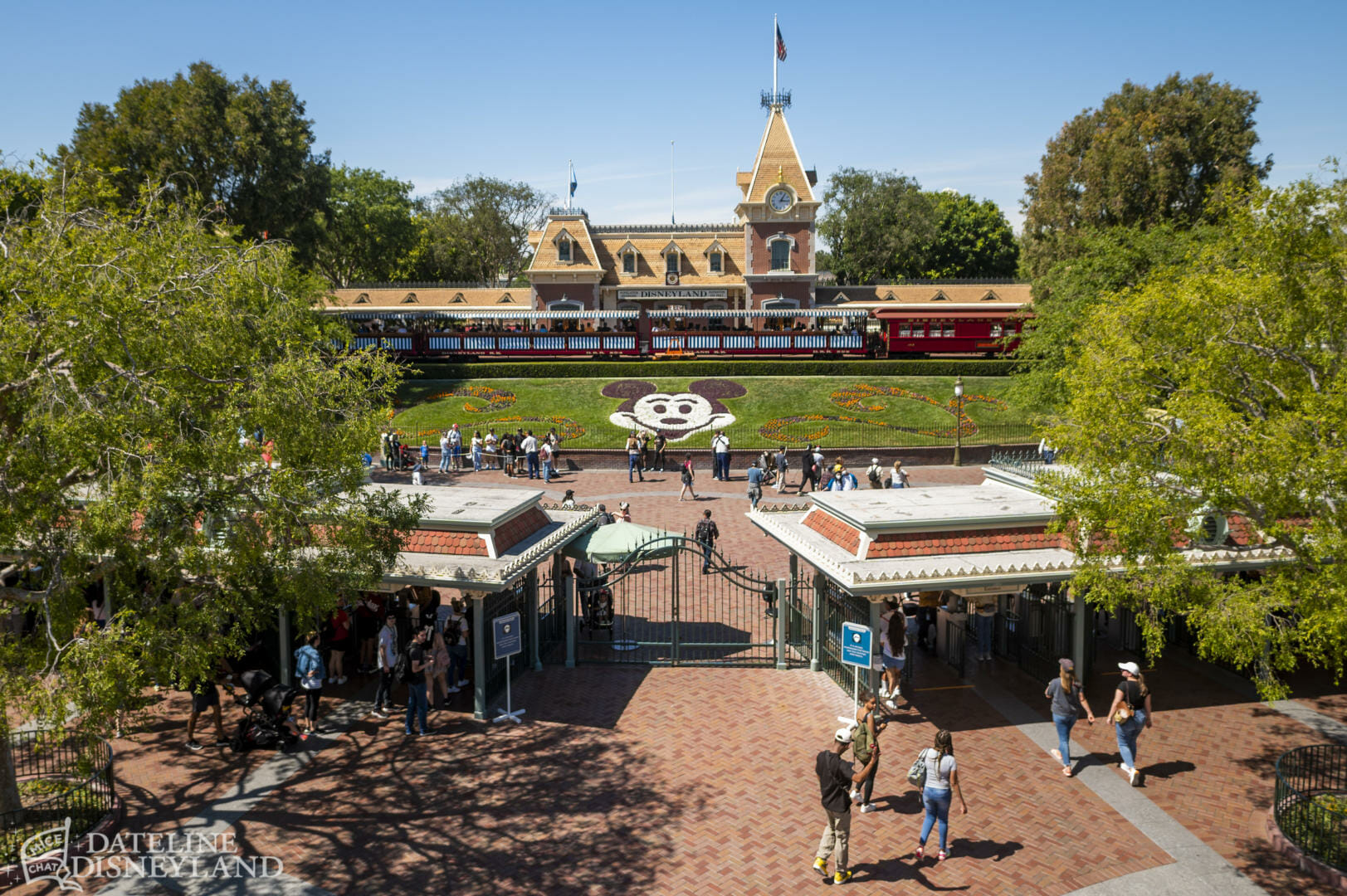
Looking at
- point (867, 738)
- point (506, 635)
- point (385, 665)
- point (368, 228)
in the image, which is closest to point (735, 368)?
point (506, 635)

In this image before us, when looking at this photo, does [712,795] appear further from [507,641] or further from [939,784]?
[507,641]

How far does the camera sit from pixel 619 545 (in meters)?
15.8

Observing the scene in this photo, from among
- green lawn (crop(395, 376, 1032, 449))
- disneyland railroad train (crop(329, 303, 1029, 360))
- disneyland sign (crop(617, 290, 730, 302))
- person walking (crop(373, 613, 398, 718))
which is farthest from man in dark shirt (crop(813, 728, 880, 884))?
disneyland sign (crop(617, 290, 730, 302))

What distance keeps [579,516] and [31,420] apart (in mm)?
9692

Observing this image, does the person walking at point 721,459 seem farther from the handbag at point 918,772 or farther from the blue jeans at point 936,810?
the blue jeans at point 936,810

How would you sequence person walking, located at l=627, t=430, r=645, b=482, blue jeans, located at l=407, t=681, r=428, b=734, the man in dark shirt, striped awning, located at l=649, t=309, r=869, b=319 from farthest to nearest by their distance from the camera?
striped awning, located at l=649, t=309, r=869, b=319 < person walking, located at l=627, t=430, r=645, b=482 < blue jeans, located at l=407, t=681, r=428, b=734 < the man in dark shirt

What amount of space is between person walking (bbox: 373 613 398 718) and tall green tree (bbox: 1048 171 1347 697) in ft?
33.7

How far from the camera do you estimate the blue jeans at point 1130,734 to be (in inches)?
436

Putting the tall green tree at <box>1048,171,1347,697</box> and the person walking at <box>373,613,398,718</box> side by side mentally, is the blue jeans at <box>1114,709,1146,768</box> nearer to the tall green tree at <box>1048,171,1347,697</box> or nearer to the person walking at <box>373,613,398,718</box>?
the tall green tree at <box>1048,171,1347,697</box>

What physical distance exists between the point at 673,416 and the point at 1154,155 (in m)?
26.1

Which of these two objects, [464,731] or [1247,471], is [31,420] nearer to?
[464,731]

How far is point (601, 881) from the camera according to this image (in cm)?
927

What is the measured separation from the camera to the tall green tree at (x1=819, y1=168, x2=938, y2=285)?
72812mm

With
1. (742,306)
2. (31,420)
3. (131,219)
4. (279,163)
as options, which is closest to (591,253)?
(742,306)
